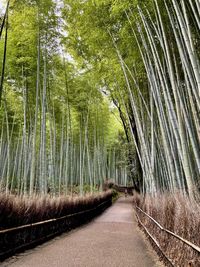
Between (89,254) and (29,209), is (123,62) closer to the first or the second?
(29,209)

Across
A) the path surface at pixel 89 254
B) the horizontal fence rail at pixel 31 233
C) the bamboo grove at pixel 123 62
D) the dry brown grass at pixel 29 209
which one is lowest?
the path surface at pixel 89 254

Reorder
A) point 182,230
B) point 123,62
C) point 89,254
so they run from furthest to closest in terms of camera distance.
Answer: point 123,62 < point 89,254 < point 182,230

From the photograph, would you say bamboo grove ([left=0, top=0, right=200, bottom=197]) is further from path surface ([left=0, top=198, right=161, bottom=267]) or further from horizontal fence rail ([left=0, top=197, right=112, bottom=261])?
path surface ([left=0, top=198, right=161, bottom=267])

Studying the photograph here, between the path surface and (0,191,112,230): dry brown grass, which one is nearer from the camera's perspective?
the path surface

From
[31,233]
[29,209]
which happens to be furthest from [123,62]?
[31,233]

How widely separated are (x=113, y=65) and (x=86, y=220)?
5029 mm

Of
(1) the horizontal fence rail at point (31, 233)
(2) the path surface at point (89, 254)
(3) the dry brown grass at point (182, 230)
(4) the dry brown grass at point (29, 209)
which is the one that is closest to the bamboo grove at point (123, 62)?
(3) the dry brown grass at point (182, 230)

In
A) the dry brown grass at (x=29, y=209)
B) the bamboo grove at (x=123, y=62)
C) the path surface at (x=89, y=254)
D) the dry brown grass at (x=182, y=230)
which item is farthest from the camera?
the bamboo grove at (x=123, y=62)

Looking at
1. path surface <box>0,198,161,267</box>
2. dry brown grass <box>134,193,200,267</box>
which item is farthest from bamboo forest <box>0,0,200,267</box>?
path surface <box>0,198,161,267</box>

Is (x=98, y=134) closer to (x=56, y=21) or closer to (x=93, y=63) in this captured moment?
(x=93, y=63)

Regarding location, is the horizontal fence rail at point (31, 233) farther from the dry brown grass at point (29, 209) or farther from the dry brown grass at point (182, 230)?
the dry brown grass at point (182, 230)

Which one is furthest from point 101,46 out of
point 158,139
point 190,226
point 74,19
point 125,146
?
point 125,146

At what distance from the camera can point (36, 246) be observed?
14.9 feet

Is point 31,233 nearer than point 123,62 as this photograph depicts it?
Yes
